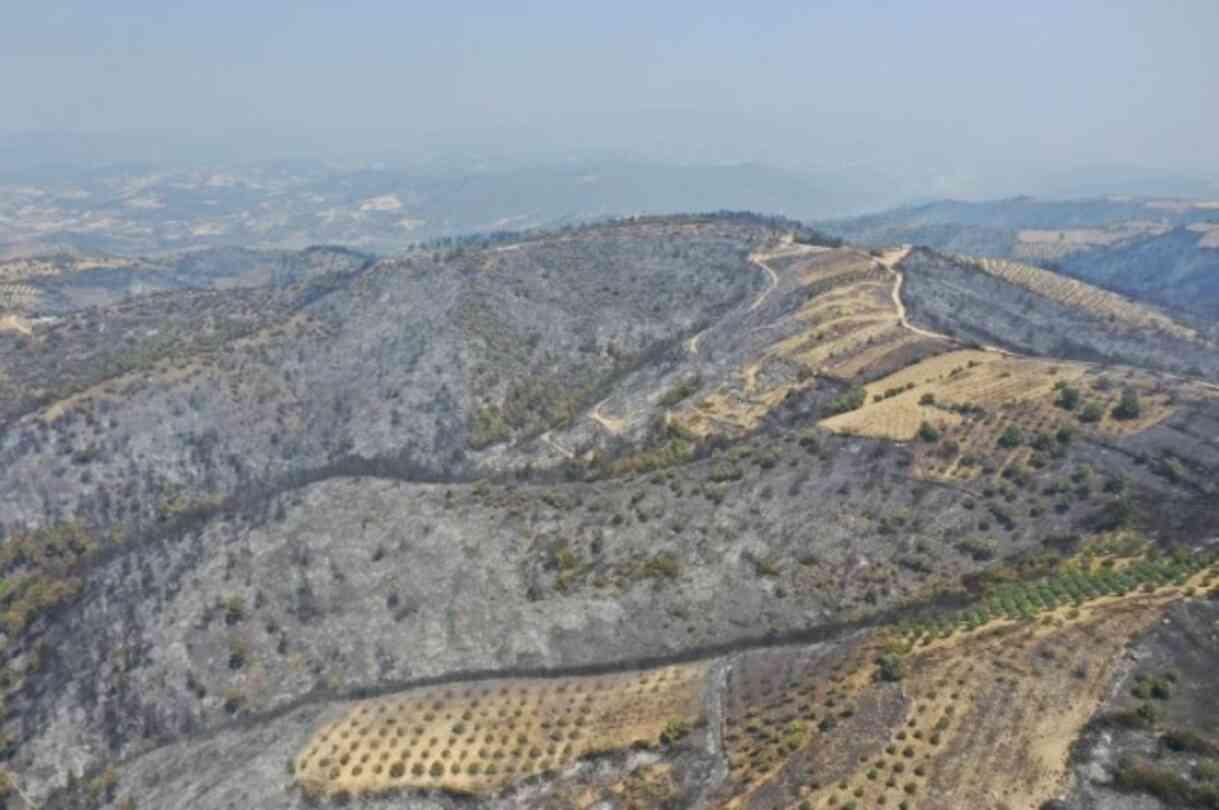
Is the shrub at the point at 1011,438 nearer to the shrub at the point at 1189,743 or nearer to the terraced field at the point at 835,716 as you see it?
the terraced field at the point at 835,716

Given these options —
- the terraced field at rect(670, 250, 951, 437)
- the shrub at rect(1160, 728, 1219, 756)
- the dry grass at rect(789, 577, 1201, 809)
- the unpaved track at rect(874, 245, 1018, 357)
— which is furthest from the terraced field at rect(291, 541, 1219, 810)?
the unpaved track at rect(874, 245, 1018, 357)

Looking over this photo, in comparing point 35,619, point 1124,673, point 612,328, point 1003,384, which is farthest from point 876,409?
point 35,619

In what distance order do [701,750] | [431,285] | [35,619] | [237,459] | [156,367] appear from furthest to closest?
1. [431,285]
2. [156,367]
3. [237,459]
4. [35,619]
5. [701,750]

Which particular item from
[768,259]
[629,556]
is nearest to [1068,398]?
[629,556]

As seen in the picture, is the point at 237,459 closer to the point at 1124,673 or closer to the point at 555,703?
the point at 555,703

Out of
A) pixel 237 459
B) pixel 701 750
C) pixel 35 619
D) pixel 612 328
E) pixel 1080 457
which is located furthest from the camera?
pixel 612 328
